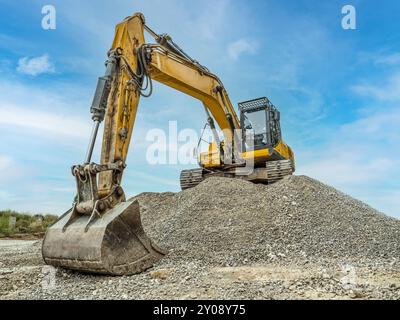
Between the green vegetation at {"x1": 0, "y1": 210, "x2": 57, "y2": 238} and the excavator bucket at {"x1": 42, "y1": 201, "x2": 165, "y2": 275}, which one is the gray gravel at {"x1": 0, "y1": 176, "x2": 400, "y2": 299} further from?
the green vegetation at {"x1": 0, "y1": 210, "x2": 57, "y2": 238}

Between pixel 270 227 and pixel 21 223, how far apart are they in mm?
13798

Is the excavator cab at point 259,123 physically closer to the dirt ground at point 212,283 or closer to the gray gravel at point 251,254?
the gray gravel at point 251,254

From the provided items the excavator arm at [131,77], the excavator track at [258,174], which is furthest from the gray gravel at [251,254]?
the excavator arm at [131,77]

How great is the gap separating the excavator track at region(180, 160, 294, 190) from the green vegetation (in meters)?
7.82

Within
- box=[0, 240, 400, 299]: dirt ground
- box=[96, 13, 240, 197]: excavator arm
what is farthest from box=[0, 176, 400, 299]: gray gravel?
box=[96, 13, 240, 197]: excavator arm

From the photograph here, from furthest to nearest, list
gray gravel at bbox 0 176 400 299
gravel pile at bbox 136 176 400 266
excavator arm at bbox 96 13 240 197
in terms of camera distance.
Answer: gravel pile at bbox 136 176 400 266, excavator arm at bbox 96 13 240 197, gray gravel at bbox 0 176 400 299

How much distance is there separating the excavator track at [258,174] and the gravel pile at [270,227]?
2.66 ft

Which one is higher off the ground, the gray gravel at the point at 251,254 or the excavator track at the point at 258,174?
the excavator track at the point at 258,174

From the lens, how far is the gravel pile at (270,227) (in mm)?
5684

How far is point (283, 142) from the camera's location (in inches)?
440

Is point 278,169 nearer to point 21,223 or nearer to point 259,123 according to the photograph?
point 259,123

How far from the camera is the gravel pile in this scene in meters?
5.68
